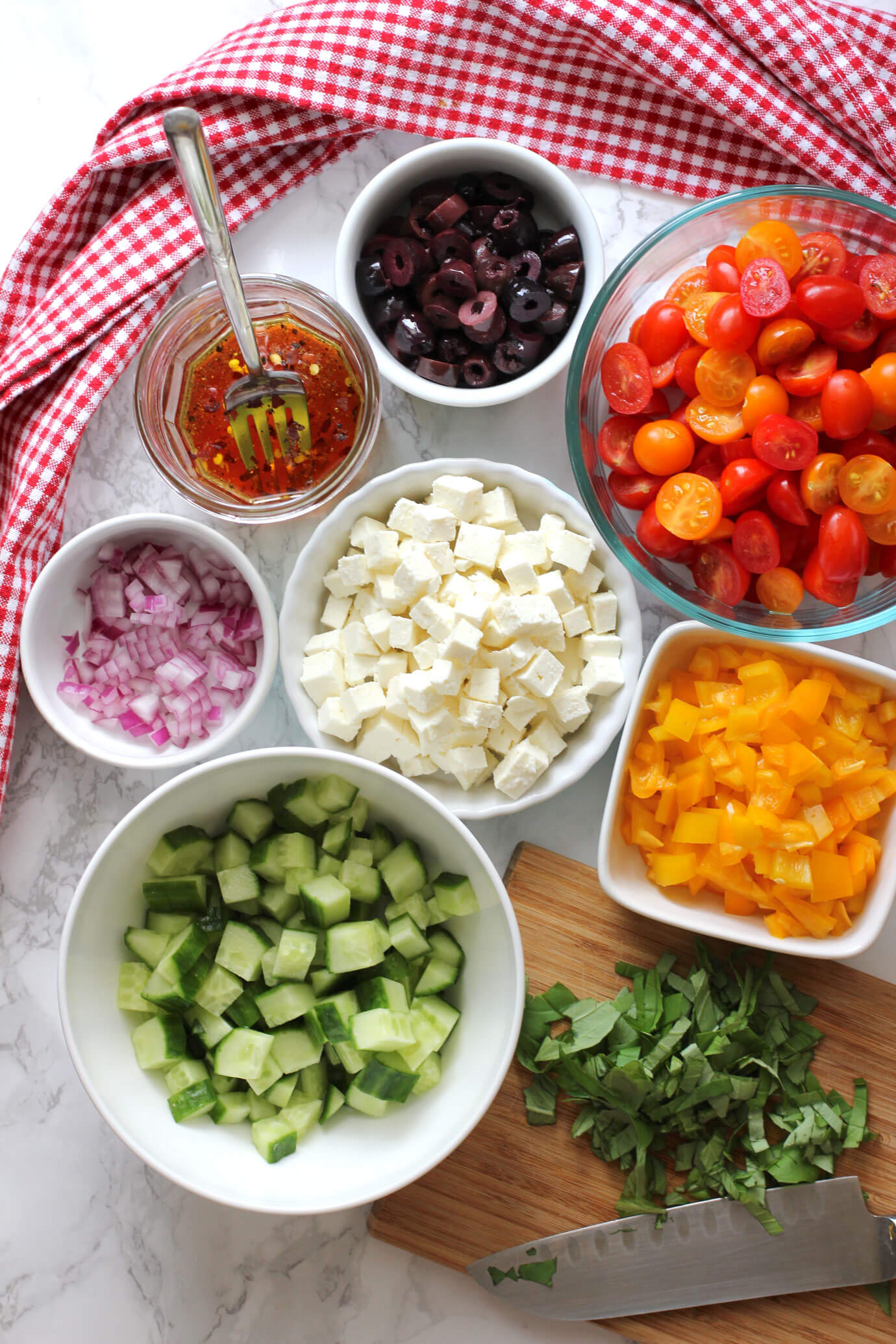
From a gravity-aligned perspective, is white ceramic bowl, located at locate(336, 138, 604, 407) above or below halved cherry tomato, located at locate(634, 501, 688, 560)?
above

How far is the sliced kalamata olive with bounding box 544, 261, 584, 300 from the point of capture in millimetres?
1535

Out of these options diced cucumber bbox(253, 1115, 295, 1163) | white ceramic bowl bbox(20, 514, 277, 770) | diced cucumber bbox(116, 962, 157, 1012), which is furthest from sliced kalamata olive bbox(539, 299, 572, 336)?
diced cucumber bbox(253, 1115, 295, 1163)

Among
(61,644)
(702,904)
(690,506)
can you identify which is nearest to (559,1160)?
(702,904)

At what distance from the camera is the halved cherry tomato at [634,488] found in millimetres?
1558

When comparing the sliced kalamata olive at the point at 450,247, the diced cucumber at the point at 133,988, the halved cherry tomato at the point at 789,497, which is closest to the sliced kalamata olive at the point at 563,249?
the sliced kalamata olive at the point at 450,247

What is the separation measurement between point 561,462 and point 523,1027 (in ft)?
3.07

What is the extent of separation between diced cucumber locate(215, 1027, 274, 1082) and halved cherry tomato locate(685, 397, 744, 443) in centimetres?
106

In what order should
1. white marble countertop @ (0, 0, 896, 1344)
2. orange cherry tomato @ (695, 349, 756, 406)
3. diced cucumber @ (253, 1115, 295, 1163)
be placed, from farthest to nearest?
1. white marble countertop @ (0, 0, 896, 1344)
2. orange cherry tomato @ (695, 349, 756, 406)
3. diced cucumber @ (253, 1115, 295, 1163)

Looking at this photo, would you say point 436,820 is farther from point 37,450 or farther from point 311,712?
point 37,450

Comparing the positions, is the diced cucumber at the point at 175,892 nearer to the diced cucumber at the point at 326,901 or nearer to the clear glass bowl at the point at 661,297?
the diced cucumber at the point at 326,901

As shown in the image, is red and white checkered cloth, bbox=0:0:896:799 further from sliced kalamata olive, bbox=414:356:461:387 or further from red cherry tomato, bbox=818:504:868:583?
red cherry tomato, bbox=818:504:868:583

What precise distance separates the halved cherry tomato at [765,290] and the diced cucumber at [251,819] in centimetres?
99

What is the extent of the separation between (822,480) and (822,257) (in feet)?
1.10

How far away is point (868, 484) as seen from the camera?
1406 millimetres
